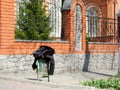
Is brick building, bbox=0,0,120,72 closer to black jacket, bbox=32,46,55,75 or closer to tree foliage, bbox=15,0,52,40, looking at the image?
tree foliage, bbox=15,0,52,40

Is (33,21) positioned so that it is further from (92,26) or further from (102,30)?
(102,30)

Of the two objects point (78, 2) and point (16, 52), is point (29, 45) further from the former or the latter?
point (78, 2)

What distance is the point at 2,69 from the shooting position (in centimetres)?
1605

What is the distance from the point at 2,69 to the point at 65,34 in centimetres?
414

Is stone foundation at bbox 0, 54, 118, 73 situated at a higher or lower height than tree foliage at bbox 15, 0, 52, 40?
lower

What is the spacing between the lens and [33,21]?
63.3 ft

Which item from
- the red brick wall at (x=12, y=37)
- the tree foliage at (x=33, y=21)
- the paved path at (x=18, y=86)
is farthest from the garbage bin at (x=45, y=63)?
the tree foliage at (x=33, y=21)

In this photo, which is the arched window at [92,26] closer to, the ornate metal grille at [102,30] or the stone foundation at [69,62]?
the ornate metal grille at [102,30]

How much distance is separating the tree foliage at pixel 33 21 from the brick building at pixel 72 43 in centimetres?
82

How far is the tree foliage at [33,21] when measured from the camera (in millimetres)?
19094

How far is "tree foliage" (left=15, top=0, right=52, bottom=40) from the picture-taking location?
752 inches

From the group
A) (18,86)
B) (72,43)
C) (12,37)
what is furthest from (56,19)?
(18,86)

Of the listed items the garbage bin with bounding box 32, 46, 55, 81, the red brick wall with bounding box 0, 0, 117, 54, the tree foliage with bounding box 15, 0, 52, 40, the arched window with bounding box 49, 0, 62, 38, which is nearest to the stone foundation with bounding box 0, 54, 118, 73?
the red brick wall with bounding box 0, 0, 117, 54

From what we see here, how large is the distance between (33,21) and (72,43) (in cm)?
203
